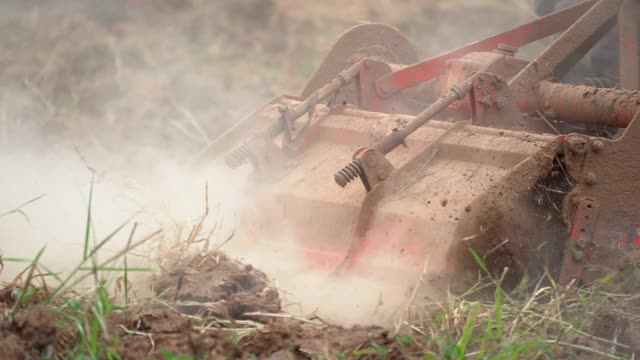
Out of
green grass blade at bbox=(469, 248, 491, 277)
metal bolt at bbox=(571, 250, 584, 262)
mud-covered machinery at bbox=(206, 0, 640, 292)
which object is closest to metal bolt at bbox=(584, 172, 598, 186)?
mud-covered machinery at bbox=(206, 0, 640, 292)

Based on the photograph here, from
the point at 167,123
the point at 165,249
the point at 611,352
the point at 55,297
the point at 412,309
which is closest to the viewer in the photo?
the point at 55,297

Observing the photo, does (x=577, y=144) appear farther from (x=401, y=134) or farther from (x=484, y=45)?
(x=484, y=45)

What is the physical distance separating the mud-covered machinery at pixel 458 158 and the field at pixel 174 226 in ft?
0.49

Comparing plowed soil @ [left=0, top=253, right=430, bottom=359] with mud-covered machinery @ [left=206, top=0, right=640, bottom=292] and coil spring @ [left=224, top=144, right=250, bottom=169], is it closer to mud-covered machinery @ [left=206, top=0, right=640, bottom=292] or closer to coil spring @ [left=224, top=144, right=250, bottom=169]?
mud-covered machinery @ [left=206, top=0, right=640, bottom=292]

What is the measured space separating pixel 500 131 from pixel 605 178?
51 cm

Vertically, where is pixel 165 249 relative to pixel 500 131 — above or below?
below

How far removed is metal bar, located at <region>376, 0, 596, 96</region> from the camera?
5188mm

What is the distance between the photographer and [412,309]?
3848mm

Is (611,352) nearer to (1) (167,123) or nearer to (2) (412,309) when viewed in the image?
(2) (412,309)

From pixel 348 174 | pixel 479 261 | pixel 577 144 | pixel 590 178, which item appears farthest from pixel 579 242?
pixel 348 174

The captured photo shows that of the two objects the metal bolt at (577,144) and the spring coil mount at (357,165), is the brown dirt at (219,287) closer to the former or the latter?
the spring coil mount at (357,165)

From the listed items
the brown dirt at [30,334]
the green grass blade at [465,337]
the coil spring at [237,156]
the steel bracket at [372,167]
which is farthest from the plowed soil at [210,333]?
the coil spring at [237,156]

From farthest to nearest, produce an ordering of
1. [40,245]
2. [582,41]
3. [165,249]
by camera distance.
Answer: [582,41], [40,245], [165,249]

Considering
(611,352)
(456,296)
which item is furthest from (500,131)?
(611,352)
